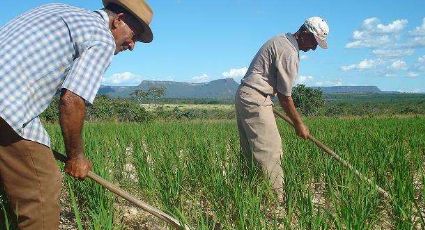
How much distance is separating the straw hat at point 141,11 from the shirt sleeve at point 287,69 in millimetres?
1402

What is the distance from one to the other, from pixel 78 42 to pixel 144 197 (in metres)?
1.72

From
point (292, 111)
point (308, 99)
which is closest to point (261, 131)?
point (292, 111)

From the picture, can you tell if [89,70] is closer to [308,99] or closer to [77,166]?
[77,166]

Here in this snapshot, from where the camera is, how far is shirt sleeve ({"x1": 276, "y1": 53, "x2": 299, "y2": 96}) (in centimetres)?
341

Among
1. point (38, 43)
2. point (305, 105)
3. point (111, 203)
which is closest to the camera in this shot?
point (38, 43)

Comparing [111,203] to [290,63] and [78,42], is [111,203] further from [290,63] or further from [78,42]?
[290,63]

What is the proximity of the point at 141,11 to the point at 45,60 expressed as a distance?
0.54m

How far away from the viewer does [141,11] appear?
2.14 m

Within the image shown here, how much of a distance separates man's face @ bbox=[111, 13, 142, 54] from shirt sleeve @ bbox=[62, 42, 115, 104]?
23 cm

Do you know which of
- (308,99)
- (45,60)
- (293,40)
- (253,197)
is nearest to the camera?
(45,60)

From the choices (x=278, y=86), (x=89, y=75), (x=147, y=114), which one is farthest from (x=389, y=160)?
(x=147, y=114)

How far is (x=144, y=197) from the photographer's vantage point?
3352 mm

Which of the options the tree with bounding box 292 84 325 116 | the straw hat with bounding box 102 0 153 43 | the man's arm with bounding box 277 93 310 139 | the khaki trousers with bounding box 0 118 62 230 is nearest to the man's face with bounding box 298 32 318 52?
the man's arm with bounding box 277 93 310 139

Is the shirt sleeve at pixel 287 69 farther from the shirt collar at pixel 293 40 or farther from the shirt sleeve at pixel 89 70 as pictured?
the shirt sleeve at pixel 89 70
